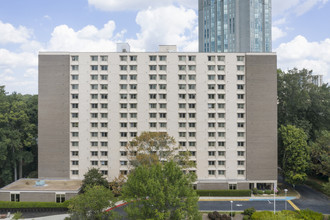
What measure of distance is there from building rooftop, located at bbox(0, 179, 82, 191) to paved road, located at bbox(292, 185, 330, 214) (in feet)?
139

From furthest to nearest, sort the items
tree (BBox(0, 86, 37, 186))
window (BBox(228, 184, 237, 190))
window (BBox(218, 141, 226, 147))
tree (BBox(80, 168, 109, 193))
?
window (BBox(218, 141, 226, 147)) → tree (BBox(0, 86, 37, 186)) → window (BBox(228, 184, 237, 190)) → tree (BBox(80, 168, 109, 193))

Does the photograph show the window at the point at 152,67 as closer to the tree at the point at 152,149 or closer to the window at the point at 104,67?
the window at the point at 104,67

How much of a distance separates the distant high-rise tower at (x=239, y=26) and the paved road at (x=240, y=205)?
98759 mm

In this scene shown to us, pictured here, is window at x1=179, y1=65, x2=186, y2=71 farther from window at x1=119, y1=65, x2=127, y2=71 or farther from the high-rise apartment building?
window at x1=119, y1=65, x2=127, y2=71

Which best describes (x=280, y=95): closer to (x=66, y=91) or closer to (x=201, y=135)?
(x=201, y=135)

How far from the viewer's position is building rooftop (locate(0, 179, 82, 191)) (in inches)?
1744

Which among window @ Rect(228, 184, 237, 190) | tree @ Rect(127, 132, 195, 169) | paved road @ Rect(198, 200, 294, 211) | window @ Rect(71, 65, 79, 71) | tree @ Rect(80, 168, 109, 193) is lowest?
paved road @ Rect(198, 200, 294, 211)

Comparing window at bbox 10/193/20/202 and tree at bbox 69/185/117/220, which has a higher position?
tree at bbox 69/185/117/220

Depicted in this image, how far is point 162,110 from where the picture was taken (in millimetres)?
51906

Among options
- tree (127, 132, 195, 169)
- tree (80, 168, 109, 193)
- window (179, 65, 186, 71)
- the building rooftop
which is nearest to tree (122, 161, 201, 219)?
tree (127, 132, 195, 169)

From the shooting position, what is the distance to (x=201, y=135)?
170 ft

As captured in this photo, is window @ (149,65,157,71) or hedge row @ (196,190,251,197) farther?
window @ (149,65,157,71)

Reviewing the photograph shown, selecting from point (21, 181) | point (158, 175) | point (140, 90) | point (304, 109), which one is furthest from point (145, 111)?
point (304, 109)

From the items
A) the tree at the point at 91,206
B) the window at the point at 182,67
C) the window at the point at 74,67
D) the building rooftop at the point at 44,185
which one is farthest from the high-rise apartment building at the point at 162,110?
the tree at the point at 91,206
